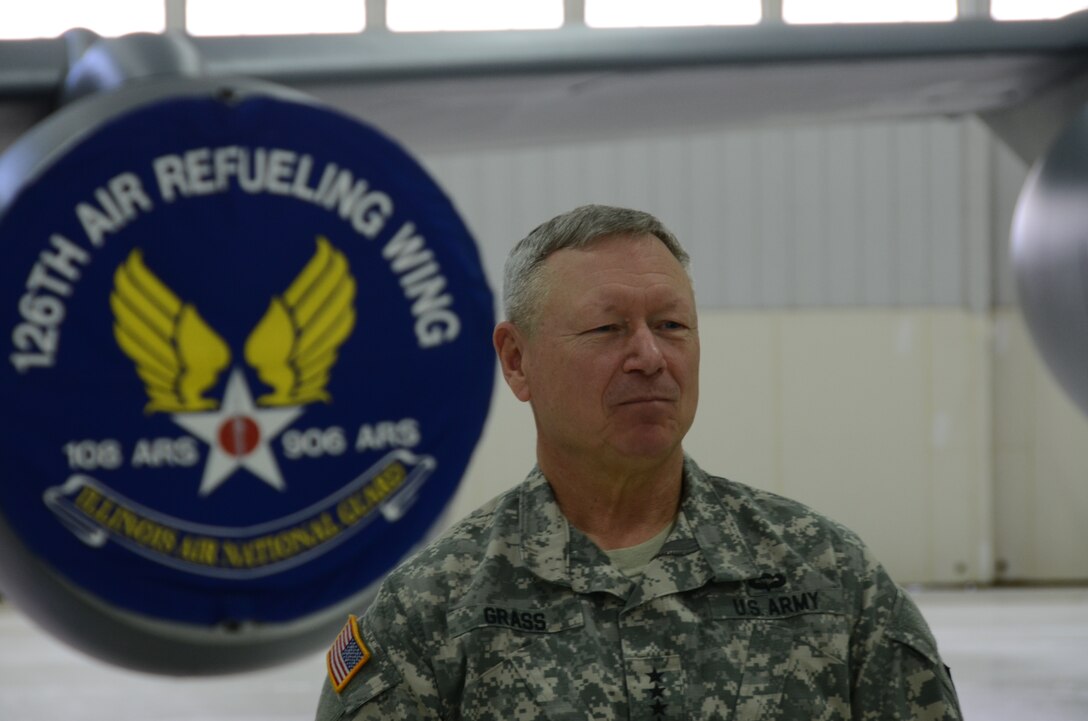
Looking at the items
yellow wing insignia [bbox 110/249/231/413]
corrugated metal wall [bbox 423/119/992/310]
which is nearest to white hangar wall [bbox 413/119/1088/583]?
corrugated metal wall [bbox 423/119/992/310]

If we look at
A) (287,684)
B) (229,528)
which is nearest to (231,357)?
(229,528)

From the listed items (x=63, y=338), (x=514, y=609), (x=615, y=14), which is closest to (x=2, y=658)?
(x=615, y=14)

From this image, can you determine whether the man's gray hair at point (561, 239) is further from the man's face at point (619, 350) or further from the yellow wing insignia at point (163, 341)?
the yellow wing insignia at point (163, 341)

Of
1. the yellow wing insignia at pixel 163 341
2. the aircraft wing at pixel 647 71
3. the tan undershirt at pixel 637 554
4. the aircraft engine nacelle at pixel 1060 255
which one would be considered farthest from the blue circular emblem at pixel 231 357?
the aircraft engine nacelle at pixel 1060 255

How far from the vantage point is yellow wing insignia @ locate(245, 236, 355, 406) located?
6.85 ft

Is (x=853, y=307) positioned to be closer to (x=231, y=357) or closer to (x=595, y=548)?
(x=231, y=357)

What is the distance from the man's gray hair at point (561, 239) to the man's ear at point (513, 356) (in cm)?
1

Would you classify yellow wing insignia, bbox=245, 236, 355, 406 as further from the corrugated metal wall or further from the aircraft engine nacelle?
the corrugated metal wall

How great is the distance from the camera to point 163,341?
2039 mm

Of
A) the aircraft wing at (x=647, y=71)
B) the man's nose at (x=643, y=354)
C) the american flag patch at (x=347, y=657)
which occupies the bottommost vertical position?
the american flag patch at (x=347, y=657)

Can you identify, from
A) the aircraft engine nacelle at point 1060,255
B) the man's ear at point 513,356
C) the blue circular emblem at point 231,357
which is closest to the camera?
the man's ear at point 513,356

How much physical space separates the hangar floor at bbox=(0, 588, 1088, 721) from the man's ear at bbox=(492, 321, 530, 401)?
3180 mm

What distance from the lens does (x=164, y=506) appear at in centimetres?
207

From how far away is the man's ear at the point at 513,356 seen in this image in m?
1.23
